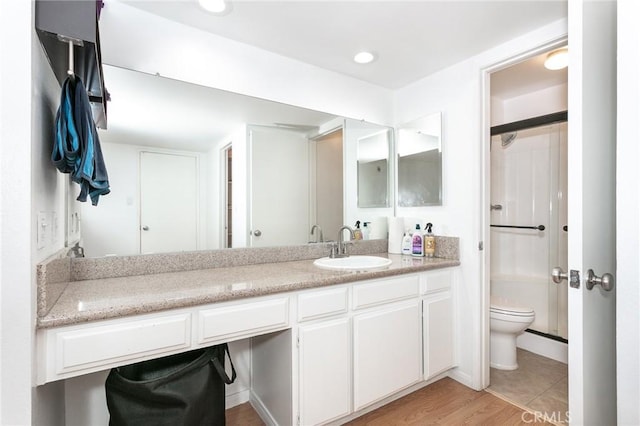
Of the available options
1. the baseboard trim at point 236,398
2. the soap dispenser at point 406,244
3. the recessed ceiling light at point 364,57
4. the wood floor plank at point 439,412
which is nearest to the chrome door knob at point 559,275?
the wood floor plank at point 439,412

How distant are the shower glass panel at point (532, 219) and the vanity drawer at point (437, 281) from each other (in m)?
1.24

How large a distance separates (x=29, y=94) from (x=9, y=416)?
919mm

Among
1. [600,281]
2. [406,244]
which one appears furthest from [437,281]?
[600,281]

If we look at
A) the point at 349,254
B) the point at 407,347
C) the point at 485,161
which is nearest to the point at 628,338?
the point at 407,347

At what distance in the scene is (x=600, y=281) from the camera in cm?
106

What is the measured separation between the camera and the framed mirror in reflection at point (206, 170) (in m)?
1.56

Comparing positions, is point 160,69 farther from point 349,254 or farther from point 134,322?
point 349,254

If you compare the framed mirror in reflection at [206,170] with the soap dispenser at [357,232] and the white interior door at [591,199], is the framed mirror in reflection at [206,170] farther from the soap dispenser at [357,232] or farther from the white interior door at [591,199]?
the white interior door at [591,199]

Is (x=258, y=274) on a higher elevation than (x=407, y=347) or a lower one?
higher

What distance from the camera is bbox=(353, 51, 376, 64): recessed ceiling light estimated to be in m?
2.02

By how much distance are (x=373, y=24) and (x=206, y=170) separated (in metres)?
1.25

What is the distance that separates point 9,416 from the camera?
2.86 ft

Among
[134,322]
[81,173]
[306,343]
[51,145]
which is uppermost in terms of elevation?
[51,145]

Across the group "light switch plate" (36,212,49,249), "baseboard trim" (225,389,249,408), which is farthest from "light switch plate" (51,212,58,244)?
"baseboard trim" (225,389,249,408)
